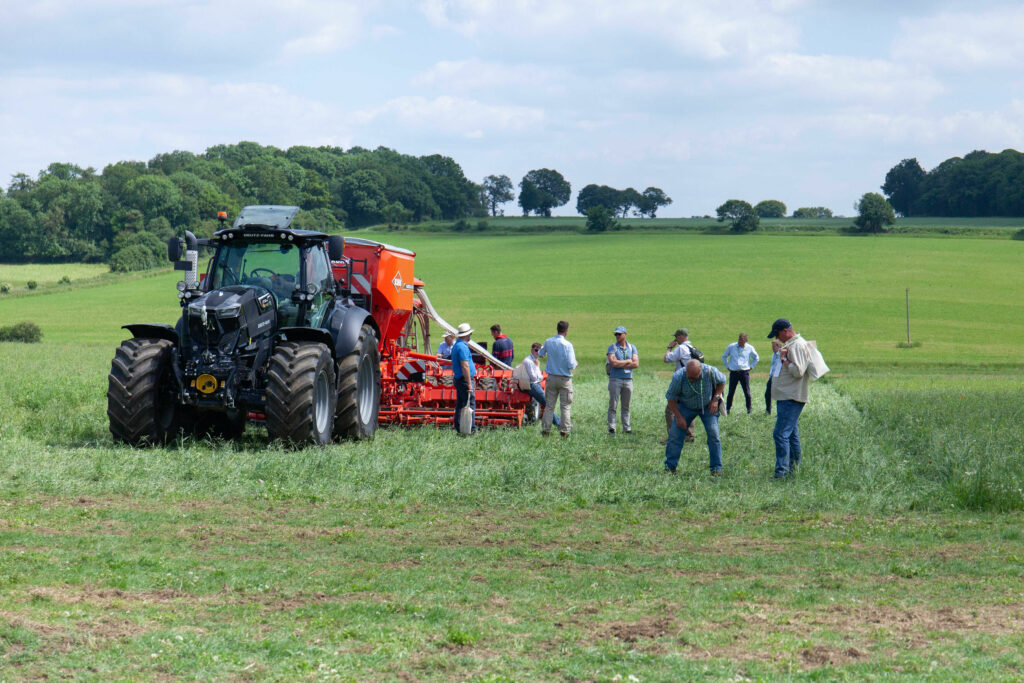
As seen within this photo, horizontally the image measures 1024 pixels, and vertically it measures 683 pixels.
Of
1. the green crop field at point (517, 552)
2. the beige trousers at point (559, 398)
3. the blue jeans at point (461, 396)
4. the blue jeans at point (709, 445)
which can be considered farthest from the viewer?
the beige trousers at point (559, 398)

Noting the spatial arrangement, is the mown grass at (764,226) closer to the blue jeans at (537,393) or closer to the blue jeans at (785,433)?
the blue jeans at (537,393)

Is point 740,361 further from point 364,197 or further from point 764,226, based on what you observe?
point 364,197

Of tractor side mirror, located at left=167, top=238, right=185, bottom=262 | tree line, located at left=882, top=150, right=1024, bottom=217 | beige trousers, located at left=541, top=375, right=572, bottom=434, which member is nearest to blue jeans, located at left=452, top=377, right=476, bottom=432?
beige trousers, located at left=541, top=375, right=572, bottom=434

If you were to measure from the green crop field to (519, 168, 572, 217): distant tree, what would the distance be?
4241 inches

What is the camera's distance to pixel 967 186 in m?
101

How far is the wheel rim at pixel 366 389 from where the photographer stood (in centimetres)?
1492

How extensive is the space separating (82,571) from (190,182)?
81304 mm

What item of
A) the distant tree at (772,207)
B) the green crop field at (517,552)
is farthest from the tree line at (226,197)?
the green crop field at (517,552)

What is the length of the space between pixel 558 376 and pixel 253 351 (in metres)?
4.76

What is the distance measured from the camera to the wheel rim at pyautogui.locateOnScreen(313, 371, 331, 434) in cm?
1316

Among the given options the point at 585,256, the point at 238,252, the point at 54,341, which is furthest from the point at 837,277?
the point at 238,252

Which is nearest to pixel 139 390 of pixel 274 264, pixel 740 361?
pixel 274 264

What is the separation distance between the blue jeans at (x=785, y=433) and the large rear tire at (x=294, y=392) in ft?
18.8

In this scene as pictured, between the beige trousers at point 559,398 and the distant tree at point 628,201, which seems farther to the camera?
the distant tree at point 628,201
